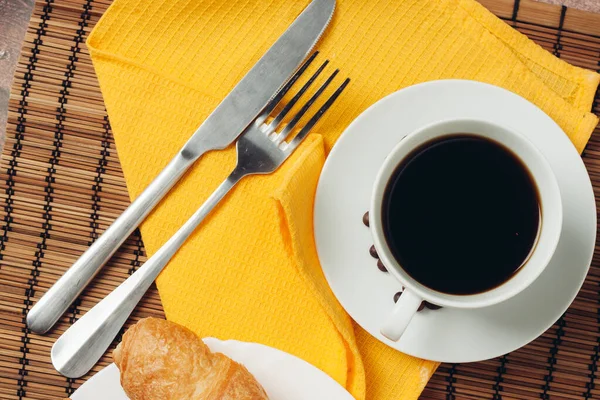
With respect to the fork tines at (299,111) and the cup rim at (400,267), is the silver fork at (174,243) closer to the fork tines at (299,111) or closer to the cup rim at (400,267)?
the fork tines at (299,111)

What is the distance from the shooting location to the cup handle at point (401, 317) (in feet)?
2.23

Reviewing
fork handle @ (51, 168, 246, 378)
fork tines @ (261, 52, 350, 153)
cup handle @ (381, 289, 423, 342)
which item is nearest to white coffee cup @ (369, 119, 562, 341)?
cup handle @ (381, 289, 423, 342)

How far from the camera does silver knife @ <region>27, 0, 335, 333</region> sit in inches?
35.3

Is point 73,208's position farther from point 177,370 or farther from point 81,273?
point 177,370

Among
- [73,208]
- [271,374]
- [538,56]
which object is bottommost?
[271,374]

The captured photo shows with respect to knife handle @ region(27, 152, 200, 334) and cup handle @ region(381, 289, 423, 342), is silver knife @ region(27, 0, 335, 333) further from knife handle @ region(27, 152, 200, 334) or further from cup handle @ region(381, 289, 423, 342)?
cup handle @ region(381, 289, 423, 342)

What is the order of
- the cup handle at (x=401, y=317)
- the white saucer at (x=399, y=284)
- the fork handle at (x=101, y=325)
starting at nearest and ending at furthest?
the cup handle at (x=401, y=317)
the white saucer at (x=399, y=284)
the fork handle at (x=101, y=325)

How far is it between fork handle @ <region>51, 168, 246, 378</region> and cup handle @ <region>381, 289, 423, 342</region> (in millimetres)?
357

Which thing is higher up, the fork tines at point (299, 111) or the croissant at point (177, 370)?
the fork tines at point (299, 111)

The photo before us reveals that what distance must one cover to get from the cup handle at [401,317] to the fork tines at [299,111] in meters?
0.29

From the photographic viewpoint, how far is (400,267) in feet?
2.47

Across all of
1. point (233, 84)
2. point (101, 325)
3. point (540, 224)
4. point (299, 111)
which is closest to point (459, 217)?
point (540, 224)

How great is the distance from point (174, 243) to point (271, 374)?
9.2 inches

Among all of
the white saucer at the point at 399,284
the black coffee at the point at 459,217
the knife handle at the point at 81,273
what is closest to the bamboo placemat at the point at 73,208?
the knife handle at the point at 81,273
